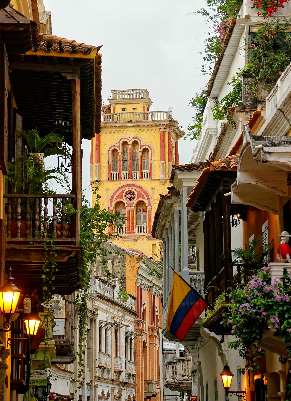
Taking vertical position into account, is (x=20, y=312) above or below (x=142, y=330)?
below

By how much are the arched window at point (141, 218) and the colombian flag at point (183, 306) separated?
6084 cm

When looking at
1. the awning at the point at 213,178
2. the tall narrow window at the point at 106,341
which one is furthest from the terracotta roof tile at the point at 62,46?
the tall narrow window at the point at 106,341

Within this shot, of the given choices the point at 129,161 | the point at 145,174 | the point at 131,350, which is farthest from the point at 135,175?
the point at 131,350

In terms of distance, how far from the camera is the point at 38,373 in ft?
85.7

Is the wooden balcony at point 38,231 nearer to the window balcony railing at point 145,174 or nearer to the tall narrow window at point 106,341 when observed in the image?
the tall narrow window at point 106,341

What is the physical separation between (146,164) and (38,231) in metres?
71.8

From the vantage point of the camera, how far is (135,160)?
87.0 metres

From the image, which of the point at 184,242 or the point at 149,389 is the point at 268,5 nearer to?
the point at 184,242

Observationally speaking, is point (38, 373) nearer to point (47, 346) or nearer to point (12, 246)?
point (47, 346)

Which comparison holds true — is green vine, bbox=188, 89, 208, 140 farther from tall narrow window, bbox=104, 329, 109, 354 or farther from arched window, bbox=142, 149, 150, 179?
arched window, bbox=142, 149, 150, 179

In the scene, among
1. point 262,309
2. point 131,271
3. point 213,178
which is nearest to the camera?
point 262,309

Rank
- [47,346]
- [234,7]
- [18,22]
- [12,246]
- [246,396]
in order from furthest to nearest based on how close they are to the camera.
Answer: [234,7] → [47,346] → [246,396] → [12,246] → [18,22]

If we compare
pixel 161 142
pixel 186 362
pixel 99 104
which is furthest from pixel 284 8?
pixel 161 142

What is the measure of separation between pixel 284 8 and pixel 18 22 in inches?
591
